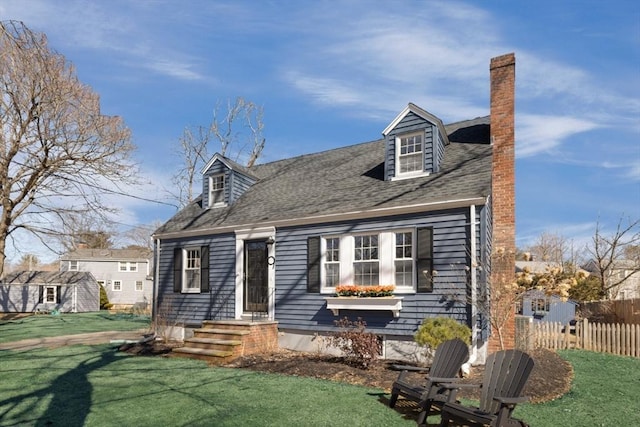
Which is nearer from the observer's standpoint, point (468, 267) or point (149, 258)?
point (468, 267)

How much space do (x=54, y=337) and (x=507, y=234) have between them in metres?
15.6

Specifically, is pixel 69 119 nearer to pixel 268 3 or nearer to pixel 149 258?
pixel 268 3

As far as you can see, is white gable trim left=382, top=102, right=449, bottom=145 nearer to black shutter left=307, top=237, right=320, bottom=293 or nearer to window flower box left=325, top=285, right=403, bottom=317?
black shutter left=307, top=237, right=320, bottom=293

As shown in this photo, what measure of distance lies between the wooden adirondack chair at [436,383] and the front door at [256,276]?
24.0 ft

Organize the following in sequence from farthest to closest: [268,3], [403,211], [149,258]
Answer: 1. [149,258]
2. [403,211]
3. [268,3]

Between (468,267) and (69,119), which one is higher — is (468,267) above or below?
below

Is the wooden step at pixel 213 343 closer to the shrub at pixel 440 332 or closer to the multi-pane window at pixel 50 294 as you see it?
the shrub at pixel 440 332

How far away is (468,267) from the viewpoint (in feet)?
32.7

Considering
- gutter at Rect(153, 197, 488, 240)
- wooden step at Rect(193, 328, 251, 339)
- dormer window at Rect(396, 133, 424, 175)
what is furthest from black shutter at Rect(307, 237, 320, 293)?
dormer window at Rect(396, 133, 424, 175)

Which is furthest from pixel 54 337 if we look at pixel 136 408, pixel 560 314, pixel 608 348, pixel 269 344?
pixel 560 314

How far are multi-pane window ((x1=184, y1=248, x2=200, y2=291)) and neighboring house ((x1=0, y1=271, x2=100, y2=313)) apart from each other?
943 inches

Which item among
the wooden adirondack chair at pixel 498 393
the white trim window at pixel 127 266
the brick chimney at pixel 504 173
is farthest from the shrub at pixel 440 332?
the white trim window at pixel 127 266

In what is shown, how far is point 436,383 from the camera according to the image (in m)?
5.87

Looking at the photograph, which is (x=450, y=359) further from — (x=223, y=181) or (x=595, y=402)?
(x=223, y=181)
